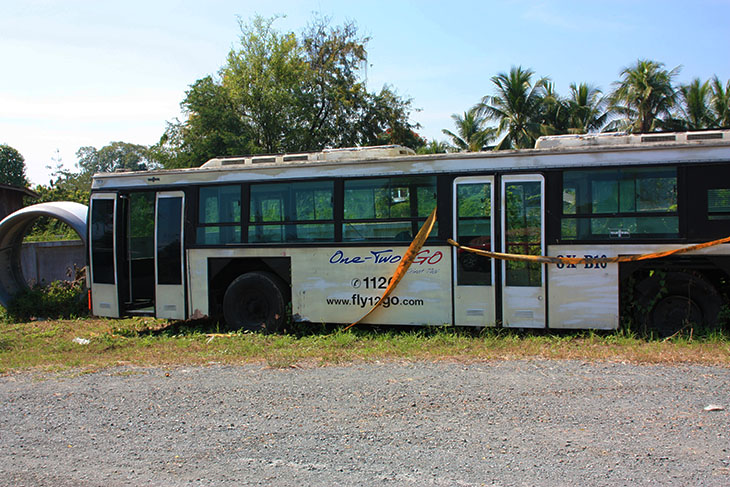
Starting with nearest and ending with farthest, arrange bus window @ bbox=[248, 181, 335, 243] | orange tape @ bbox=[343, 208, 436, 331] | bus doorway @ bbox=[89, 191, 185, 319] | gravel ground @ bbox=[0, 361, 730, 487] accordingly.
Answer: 1. gravel ground @ bbox=[0, 361, 730, 487]
2. orange tape @ bbox=[343, 208, 436, 331]
3. bus window @ bbox=[248, 181, 335, 243]
4. bus doorway @ bbox=[89, 191, 185, 319]

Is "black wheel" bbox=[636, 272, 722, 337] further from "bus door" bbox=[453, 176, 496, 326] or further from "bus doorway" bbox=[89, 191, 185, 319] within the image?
"bus doorway" bbox=[89, 191, 185, 319]

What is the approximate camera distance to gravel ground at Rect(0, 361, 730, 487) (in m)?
3.91

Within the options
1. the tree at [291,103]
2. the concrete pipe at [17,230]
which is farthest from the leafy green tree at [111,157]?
the concrete pipe at [17,230]

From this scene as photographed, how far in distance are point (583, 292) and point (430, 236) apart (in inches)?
90.7

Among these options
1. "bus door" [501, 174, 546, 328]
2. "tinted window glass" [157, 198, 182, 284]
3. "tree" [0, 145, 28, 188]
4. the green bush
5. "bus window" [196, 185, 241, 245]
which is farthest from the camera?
"tree" [0, 145, 28, 188]

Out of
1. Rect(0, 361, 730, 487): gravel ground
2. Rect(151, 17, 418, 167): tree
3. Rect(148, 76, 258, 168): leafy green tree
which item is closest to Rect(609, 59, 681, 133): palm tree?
Rect(151, 17, 418, 167): tree

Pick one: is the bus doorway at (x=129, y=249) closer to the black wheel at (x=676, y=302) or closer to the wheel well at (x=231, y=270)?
the wheel well at (x=231, y=270)

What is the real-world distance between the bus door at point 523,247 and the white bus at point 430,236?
0.02m

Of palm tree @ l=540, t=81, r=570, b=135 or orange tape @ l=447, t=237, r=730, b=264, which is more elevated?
palm tree @ l=540, t=81, r=570, b=135

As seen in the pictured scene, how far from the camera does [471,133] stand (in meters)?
36.9

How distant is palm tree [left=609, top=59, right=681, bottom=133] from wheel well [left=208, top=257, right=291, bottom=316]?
94.9ft

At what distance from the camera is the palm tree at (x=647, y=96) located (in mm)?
32438

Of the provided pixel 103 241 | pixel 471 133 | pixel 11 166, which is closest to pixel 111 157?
pixel 11 166

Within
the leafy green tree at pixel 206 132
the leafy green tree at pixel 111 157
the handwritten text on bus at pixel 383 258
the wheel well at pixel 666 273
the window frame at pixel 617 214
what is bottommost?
the wheel well at pixel 666 273
